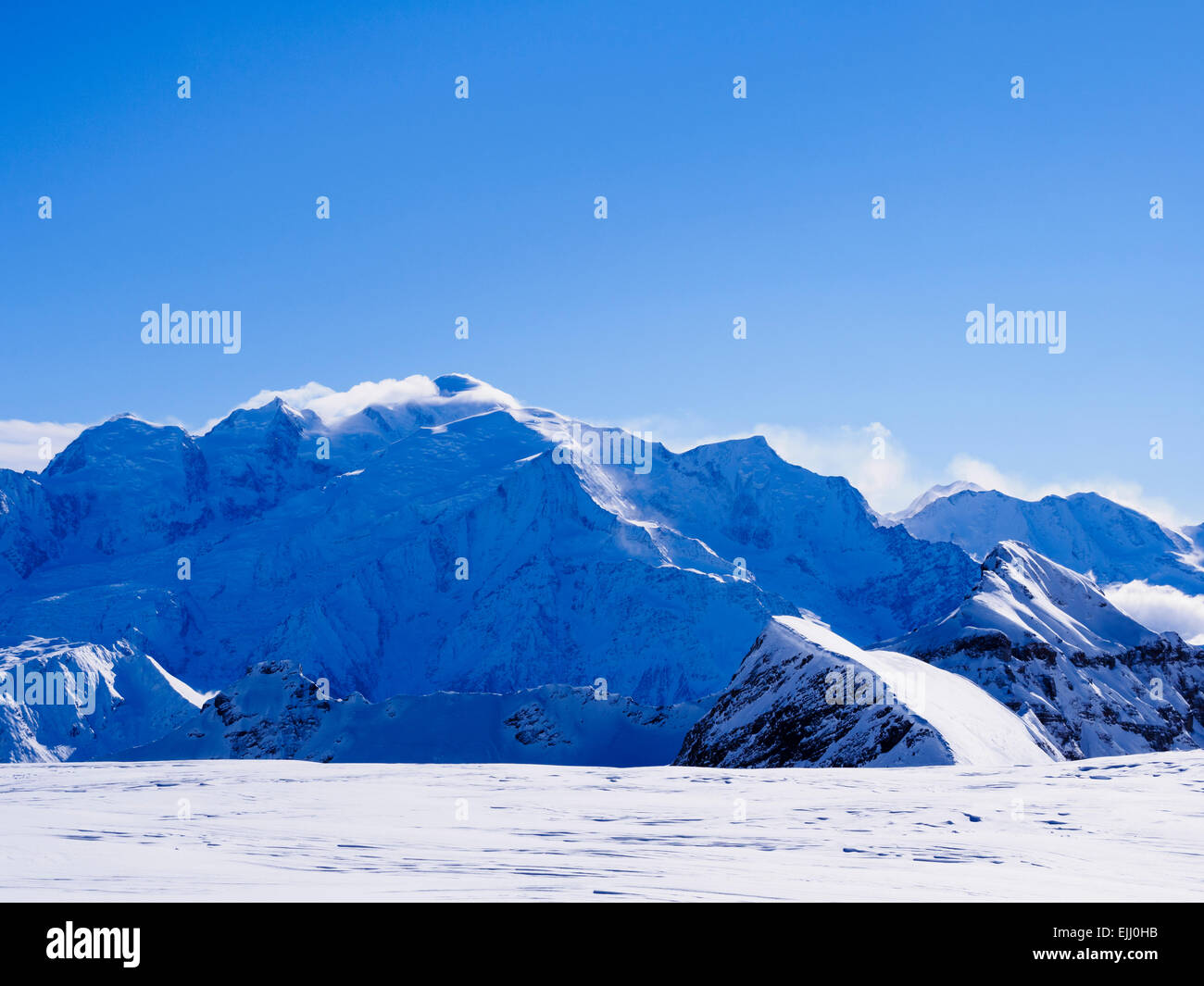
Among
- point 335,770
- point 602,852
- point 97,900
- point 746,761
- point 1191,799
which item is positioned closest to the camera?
point 97,900

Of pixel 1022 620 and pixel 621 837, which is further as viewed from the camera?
pixel 1022 620

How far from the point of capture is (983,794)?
25.6 metres

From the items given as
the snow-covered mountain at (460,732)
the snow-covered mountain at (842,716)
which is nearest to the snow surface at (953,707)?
the snow-covered mountain at (842,716)

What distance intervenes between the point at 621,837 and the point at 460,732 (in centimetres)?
17479

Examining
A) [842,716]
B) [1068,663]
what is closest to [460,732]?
[1068,663]

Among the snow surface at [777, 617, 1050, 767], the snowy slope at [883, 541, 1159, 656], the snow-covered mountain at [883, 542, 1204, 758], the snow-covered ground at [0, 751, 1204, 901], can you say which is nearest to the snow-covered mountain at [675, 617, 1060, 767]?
the snow surface at [777, 617, 1050, 767]

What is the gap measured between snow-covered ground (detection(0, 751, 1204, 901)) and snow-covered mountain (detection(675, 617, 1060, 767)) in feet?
85.9

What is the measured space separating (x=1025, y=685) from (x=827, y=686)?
85403 millimetres

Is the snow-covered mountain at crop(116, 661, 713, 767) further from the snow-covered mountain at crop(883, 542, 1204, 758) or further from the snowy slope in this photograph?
the snow-covered mountain at crop(883, 542, 1204, 758)

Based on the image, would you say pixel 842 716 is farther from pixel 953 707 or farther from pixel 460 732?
pixel 460 732

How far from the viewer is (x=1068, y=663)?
15438cm

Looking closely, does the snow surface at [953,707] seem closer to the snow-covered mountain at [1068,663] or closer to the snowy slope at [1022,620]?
the snow-covered mountain at [1068,663]
